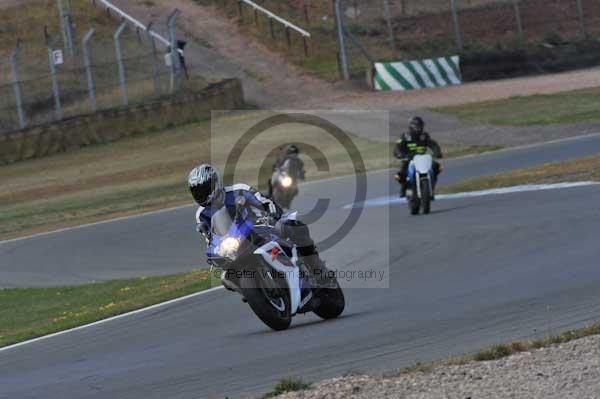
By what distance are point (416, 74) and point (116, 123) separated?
384 inches

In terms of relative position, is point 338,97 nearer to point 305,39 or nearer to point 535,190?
point 305,39

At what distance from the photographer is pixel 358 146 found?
30.5 meters

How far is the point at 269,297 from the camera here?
30.7 feet

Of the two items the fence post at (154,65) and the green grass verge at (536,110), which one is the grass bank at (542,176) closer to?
the green grass verge at (536,110)

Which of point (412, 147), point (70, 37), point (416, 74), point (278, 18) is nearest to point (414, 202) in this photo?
point (412, 147)

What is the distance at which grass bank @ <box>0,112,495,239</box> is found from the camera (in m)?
26.2

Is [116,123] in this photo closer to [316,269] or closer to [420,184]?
[420,184]

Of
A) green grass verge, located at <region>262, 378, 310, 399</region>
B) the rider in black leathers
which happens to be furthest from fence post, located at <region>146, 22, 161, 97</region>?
green grass verge, located at <region>262, 378, 310, 399</region>

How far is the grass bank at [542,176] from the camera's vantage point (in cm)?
1895

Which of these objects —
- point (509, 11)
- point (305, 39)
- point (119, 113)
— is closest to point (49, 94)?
point (119, 113)

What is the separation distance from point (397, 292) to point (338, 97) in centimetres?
2629

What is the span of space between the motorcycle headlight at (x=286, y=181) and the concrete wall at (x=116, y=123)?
13.6 meters

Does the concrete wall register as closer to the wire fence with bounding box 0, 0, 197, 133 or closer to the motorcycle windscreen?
the wire fence with bounding box 0, 0, 197, 133

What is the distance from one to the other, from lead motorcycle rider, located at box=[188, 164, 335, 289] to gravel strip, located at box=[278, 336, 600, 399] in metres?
2.36
